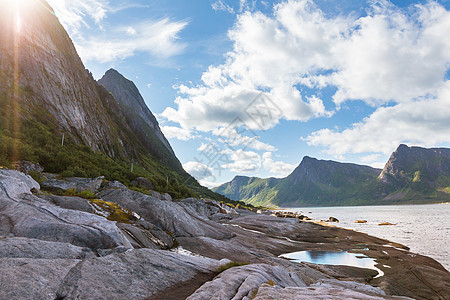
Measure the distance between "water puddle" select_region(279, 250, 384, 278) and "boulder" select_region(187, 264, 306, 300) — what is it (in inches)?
656

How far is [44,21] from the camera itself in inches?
2434

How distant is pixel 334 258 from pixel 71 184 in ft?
102

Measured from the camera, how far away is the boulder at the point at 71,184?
21078 mm

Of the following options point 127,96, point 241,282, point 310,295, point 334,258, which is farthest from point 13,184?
point 127,96

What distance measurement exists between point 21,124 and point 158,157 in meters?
104

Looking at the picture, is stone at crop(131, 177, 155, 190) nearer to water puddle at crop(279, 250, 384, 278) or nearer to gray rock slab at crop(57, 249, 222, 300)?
water puddle at crop(279, 250, 384, 278)

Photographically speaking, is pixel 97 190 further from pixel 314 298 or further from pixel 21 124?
pixel 314 298

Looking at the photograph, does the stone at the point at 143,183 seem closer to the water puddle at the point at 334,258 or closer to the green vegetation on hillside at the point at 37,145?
the green vegetation on hillside at the point at 37,145

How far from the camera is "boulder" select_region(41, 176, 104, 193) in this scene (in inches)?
830

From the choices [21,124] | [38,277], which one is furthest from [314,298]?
[21,124]

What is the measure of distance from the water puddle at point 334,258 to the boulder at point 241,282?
1666 cm

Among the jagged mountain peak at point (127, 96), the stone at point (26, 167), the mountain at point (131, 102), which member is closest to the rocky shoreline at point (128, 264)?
the stone at point (26, 167)

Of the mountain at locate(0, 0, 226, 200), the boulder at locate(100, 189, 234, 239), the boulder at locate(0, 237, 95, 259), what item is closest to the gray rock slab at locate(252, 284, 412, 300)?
the boulder at locate(0, 237, 95, 259)

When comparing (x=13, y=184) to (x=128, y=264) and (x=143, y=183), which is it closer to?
(x=128, y=264)
